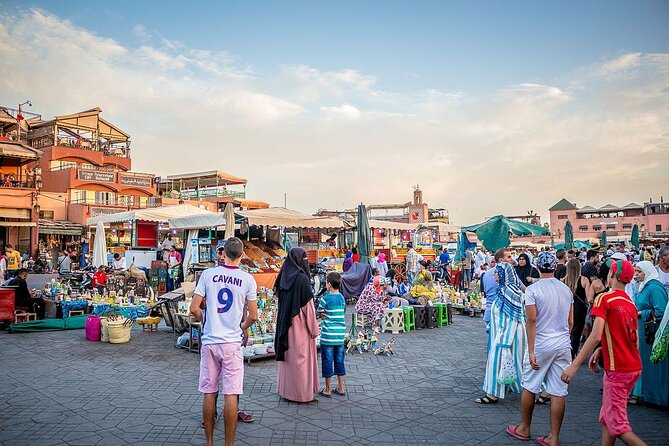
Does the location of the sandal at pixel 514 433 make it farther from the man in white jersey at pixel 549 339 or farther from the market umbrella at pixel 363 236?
the market umbrella at pixel 363 236

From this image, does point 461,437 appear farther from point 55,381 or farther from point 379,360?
point 55,381

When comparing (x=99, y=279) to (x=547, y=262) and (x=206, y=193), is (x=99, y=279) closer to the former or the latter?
(x=547, y=262)

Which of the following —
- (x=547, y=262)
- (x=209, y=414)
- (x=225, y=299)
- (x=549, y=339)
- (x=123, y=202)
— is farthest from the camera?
(x=123, y=202)

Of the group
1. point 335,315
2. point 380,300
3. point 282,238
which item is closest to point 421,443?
point 335,315

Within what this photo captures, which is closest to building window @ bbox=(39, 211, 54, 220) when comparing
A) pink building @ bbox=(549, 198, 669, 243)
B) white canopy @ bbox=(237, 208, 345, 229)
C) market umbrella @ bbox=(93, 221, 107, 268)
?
market umbrella @ bbox=(93, 221, 107, 268)

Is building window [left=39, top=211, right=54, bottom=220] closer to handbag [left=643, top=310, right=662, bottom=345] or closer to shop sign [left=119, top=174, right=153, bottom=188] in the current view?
shop sign [left=119, top=174, right=153, bottom=188]

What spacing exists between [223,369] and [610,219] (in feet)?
211

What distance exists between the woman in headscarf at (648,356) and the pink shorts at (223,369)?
4522mm

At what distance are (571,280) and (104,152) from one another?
117ft

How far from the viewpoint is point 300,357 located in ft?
17.6

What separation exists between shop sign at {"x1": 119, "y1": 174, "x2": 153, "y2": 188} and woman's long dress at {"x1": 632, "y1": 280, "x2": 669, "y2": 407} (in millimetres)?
32384

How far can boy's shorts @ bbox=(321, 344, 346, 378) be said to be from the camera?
223 inches

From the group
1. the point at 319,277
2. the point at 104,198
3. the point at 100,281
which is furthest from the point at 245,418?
the point at 104,198

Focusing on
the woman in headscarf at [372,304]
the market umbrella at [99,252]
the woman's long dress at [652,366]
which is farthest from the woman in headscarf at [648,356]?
the market umbrella at [99,252]
